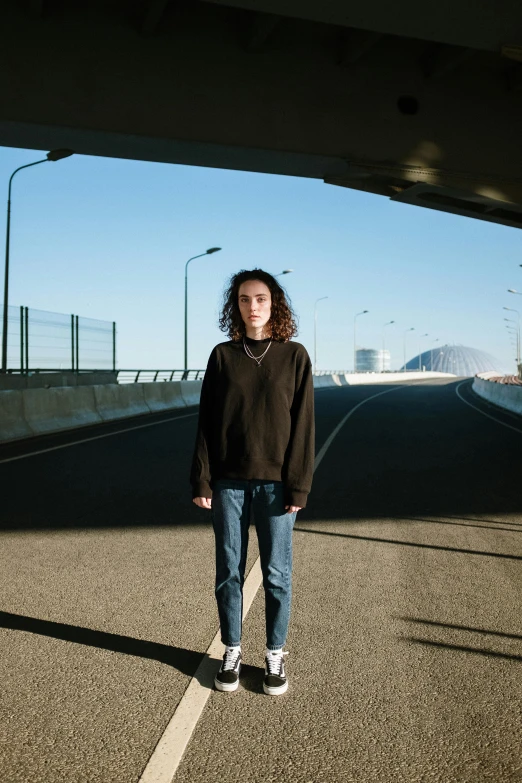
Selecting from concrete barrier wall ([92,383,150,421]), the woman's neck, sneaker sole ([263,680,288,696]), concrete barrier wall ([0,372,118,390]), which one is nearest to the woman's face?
the woman's neck

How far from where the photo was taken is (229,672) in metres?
4.12

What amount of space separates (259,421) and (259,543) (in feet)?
1.92

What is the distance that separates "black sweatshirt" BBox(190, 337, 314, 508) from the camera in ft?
13.4

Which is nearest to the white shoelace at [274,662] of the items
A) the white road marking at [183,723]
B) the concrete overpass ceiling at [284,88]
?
the white road marking at [183,723]

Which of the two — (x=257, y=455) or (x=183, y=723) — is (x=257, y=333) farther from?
(x=183, y=723)

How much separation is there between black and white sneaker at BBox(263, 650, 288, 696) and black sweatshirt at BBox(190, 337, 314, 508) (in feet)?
2.39

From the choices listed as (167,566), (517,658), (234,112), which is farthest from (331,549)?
(234,112)

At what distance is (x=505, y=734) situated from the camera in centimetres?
364

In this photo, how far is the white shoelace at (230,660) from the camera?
414 cm

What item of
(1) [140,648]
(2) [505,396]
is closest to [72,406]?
(1) [140,648]

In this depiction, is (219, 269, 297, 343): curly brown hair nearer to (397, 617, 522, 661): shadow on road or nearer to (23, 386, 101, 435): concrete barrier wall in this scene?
(397, 617, 522, 661): shadow on road

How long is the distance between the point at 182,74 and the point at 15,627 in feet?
31.6

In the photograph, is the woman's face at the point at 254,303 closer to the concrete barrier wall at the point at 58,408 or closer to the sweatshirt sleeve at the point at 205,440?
the sweatshirt sleeve at the point at 205,440

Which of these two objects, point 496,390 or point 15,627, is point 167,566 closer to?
point 15,627
